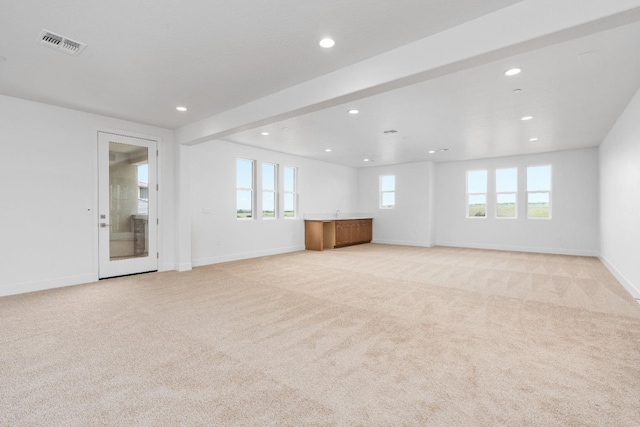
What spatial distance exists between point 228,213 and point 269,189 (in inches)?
60.9

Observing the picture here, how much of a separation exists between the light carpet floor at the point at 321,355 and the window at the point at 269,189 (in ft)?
12.0

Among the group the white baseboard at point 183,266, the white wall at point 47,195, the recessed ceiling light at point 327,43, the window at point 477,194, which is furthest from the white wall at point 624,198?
the white wall at point 47,195

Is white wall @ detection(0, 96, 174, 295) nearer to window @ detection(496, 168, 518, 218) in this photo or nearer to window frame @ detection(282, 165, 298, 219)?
window frame @ detection(282, 165, 298, 219)

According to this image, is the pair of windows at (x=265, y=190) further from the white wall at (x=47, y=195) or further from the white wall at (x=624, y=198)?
the white wall at (x=624, y=198)

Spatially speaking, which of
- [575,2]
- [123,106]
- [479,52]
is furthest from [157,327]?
[575,2]

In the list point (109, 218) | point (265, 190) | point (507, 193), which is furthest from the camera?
point (507, 193)

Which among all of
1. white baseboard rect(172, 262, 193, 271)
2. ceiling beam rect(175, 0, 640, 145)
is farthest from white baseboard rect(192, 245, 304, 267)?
ceiling beam rect(175, 0, 640, 145)

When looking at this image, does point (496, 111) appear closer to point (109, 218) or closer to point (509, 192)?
point (509, 192)

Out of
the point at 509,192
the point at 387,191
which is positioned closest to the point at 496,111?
the point at 509,192

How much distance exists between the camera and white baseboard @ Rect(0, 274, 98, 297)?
4.29 meters

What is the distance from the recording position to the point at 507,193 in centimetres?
901

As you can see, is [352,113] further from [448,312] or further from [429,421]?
[429,421]

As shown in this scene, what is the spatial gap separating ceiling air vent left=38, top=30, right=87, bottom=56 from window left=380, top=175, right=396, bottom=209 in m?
9.27

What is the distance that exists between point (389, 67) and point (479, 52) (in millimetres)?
837
